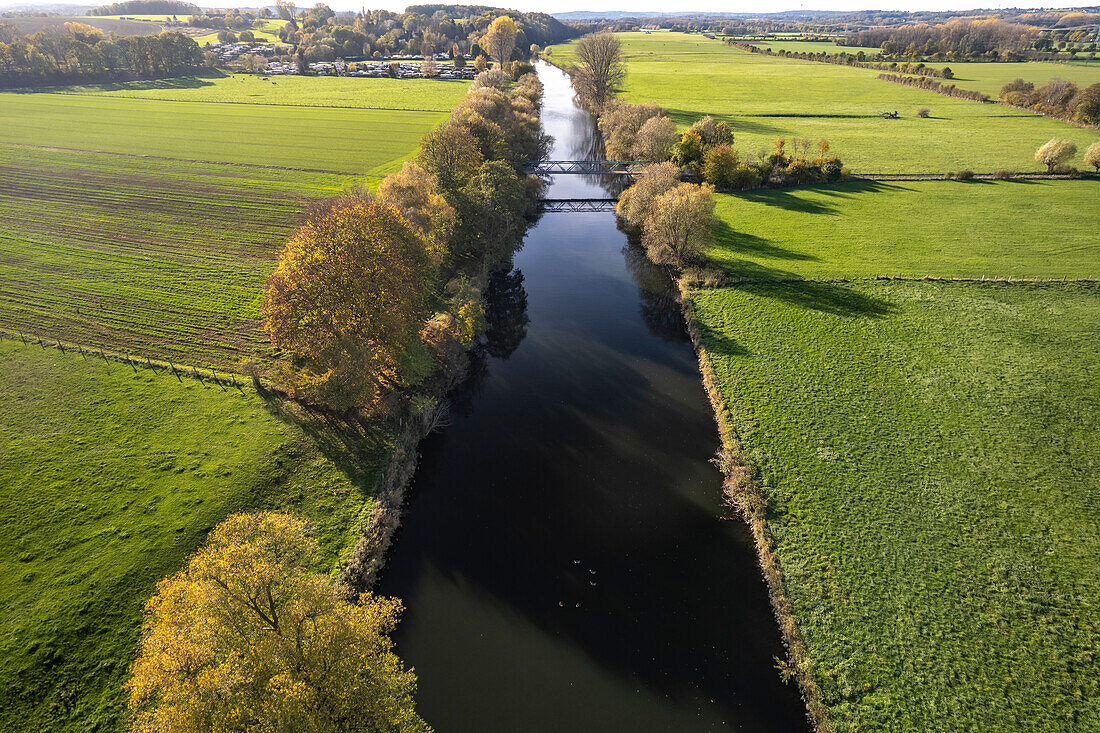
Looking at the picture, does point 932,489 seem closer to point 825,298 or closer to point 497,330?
point 825,298

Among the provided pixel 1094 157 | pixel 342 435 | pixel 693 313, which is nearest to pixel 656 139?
pixel 693 313

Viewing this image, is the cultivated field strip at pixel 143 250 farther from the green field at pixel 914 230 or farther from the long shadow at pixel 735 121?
the long shadow at pixel 735 121

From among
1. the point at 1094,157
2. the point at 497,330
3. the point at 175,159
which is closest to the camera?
the point at 497,330

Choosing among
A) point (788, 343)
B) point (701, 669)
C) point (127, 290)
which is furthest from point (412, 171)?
point (701, 669)

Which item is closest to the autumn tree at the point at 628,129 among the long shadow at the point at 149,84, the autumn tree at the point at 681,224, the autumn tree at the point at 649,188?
the autumn tree at the point at 649,188

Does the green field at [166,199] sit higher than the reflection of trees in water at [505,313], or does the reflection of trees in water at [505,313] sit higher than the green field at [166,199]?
the green field at [166,199]

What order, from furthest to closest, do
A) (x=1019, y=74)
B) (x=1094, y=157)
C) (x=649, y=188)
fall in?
(x=1019, y=74)
(x=1094, y=157)
(x=649, y=188)

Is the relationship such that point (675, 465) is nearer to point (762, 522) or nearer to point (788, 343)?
point (762, 522)
